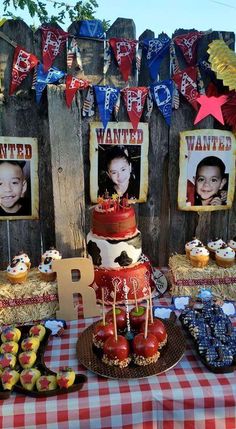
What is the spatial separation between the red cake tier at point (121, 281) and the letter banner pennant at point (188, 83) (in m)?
1.00

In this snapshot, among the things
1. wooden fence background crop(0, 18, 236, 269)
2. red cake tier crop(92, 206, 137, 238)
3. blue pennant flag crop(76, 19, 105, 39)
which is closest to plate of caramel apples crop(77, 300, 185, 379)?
red cake tier crop(92, 206, 137, 238)

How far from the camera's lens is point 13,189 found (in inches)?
90.0

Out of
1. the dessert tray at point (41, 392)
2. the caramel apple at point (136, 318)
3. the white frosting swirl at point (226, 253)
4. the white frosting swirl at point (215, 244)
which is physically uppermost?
the white frosting swirl at point (215, 244)

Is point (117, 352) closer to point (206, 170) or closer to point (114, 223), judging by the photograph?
point (114, 223)

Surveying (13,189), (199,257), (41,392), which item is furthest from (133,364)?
(13,189)

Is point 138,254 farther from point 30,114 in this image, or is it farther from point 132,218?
point 30,114

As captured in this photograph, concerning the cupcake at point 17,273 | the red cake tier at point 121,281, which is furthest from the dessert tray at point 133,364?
the cupcake at point 17,273

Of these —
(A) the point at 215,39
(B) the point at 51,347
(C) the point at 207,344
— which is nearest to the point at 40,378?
(B) the point at 51,347

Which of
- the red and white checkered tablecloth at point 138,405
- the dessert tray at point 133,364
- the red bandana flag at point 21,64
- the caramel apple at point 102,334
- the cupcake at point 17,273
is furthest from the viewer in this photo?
the red bandana flag at point 21,64

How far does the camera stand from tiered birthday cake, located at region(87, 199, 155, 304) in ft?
6.61

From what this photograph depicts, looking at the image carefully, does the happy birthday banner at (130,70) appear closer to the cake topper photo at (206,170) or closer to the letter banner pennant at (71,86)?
the letter banner pennant at (71,86)

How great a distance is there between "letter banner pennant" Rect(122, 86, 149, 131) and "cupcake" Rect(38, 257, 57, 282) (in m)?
0.94

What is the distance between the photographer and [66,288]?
192 centimetres

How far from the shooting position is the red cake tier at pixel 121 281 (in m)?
2.04
